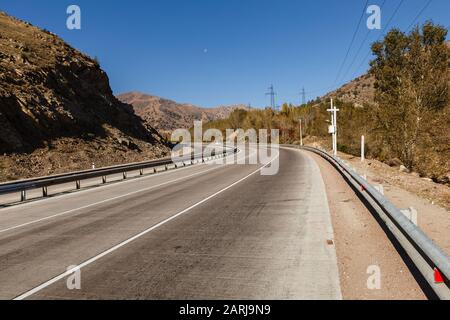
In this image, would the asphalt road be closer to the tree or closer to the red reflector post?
the red reflector post

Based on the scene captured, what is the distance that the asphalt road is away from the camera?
522 cm

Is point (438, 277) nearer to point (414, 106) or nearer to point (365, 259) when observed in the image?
point (365, 259)

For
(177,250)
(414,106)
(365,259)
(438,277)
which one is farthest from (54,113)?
(438,277)

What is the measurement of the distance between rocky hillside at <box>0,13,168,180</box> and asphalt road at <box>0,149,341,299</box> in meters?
19.5

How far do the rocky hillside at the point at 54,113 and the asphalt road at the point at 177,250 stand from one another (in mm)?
19514

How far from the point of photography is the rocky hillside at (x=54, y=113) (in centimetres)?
3141

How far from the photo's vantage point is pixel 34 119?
3469 cm

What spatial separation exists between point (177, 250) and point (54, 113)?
3501 cm

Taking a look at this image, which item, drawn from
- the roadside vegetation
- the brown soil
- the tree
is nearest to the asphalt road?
the brown soil

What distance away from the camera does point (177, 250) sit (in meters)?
7.07

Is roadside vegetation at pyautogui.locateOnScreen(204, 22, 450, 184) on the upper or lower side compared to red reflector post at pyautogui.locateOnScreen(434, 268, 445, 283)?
upper

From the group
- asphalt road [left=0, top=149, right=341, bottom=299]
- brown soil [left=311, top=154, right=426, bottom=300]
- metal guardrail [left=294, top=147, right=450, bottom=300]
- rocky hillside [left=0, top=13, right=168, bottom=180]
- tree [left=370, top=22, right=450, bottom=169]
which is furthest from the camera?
rocky hillside [left=0, top=13, right=168, bottom=180]

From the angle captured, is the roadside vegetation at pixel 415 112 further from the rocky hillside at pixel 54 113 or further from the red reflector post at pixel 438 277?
the rocky hillside at pixel 54 113
